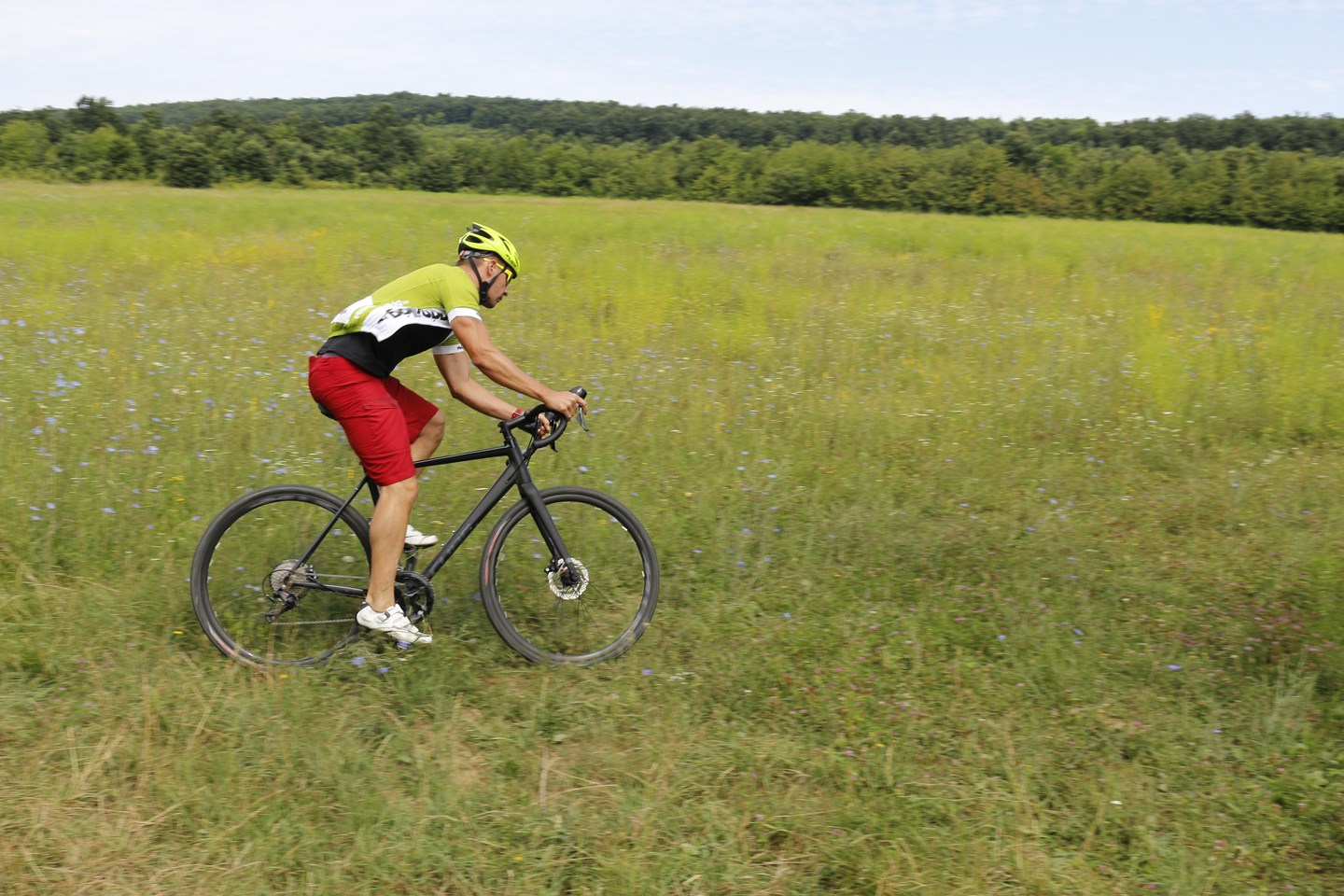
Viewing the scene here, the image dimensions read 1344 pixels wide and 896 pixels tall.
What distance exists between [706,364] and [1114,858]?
6.73 meters

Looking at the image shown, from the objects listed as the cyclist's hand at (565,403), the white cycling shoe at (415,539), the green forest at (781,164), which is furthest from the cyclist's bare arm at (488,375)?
the green forest at (781,164)

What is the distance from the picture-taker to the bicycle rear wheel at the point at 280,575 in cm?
447

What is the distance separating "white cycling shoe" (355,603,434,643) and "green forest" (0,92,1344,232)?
43.6 meters

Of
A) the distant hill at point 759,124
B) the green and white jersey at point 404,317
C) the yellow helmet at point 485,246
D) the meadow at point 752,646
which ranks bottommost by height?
the meadow at point 752,646

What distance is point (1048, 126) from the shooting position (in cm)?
7219

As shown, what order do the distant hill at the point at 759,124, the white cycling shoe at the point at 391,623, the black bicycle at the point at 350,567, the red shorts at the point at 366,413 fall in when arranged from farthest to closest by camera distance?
the distant hill at the point at 759,124, the black bicycle at the point at 350,567, the white cycling shoe at the point at 391,623, the red shorts at the point at 366,413

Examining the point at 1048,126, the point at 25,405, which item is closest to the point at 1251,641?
the point at 25,405

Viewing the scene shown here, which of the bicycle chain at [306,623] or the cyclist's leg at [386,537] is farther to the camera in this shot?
the bicycle chain at [306,623]

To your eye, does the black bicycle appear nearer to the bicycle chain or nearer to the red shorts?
the bicycle chain

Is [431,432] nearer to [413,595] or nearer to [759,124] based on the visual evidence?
[413,595]

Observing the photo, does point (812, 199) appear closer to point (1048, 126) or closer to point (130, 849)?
point (1048, 126)

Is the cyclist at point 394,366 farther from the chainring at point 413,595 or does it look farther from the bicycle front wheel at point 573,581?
the bicycle front wheel at point 573,581

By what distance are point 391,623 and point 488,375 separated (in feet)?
4.05

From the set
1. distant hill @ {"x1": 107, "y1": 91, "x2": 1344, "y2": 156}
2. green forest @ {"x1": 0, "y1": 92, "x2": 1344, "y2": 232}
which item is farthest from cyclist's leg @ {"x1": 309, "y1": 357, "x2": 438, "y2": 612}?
distant hill @ {"x1": 107, "y1": 91, "x2": 1344, "y2": 156}
